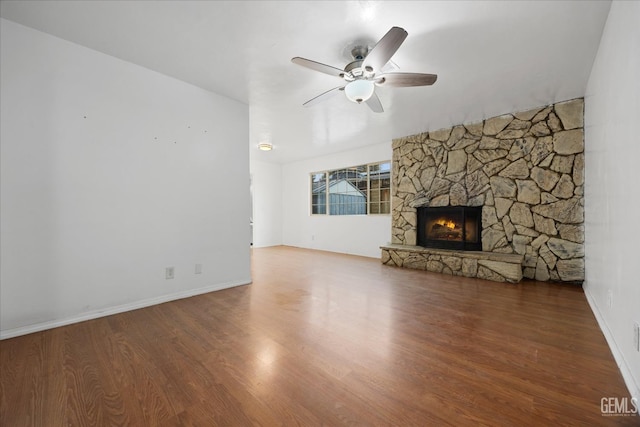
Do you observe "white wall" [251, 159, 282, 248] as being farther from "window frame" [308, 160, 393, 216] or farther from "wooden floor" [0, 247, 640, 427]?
"wooden floor" [0, 247, 640, 427]

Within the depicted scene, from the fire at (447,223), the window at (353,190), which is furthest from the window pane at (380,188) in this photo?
the fire at (447,223)

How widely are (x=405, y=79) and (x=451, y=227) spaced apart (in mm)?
3083

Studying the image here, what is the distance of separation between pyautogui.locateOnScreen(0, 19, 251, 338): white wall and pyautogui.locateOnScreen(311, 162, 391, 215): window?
3483 millimetres

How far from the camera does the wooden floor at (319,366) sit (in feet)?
4.13

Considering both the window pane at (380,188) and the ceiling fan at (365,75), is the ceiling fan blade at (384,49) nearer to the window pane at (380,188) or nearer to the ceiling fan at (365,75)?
the ceiling fan at (365,75)

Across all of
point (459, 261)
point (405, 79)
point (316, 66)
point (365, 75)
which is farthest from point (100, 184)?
point (459, 261)

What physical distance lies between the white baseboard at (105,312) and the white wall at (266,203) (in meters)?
4.06

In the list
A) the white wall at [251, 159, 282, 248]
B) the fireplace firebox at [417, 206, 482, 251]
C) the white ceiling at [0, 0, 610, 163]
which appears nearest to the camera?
the white ceiling at [0, 0, 610, 163]

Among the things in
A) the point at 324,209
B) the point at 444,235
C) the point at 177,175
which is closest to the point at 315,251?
the point at 324,209

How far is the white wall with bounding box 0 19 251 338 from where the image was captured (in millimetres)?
2062

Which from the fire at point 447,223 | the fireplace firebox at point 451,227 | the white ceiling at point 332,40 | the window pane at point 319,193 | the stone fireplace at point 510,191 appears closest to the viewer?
the white ceiling at point 332,40

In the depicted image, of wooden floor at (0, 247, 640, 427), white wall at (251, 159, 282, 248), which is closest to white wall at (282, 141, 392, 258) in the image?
white wall at (251, 159, 282, 248)
